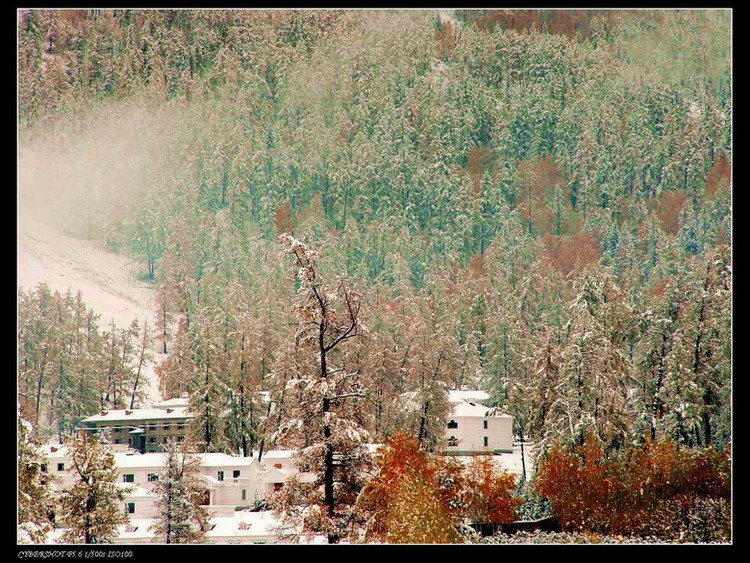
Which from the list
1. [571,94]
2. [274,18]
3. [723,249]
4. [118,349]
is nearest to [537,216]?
[571,94]

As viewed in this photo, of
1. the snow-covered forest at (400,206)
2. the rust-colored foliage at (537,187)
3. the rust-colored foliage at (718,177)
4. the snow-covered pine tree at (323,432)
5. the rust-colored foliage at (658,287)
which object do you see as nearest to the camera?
the snow-covered pine tree at (323,432)

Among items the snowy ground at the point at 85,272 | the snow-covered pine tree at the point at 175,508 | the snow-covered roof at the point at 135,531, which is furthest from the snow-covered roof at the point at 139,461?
the snowy ground at the point at 85,272

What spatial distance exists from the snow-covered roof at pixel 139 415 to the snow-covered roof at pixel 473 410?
696 inches

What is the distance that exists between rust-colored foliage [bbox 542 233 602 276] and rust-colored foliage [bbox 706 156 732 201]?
16487 millimetres

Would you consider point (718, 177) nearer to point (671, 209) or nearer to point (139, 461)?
point (671, 209)

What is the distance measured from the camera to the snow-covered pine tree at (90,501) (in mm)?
41969

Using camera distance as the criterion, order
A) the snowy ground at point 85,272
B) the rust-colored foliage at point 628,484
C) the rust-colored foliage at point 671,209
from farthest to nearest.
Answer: the rust-colored foliage at point 671,209, the snowy ground at point 85,272, the rust-colored foliage at point 628,484

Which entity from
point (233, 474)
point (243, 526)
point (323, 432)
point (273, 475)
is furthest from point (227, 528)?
point (323, 432)

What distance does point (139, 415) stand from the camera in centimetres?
7625

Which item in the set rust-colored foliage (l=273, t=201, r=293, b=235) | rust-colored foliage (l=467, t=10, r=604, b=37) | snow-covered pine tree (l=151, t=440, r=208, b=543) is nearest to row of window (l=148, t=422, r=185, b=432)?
snow-covered pine tree (l=151, t=440, r=208, b=543)

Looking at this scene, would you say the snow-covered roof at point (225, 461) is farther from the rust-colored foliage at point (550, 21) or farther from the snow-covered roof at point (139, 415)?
the rust-colored foliage at point (550, 21)

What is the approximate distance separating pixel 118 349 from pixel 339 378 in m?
61.9

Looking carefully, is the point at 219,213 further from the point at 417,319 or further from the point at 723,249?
the point at 723,249

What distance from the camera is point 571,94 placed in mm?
150750
